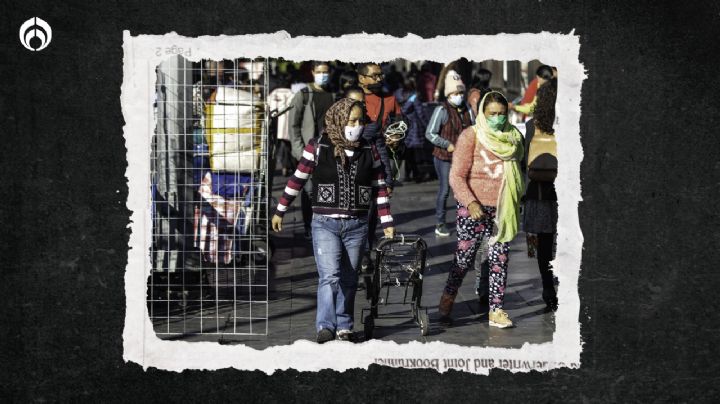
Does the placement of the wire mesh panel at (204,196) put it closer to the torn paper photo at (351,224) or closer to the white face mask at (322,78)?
the torn paper photo at (351,224)

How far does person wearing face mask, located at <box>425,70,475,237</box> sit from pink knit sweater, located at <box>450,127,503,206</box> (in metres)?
4.60

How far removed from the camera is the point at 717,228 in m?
7.49

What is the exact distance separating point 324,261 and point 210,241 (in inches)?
110

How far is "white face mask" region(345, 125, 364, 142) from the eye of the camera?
8.85 m

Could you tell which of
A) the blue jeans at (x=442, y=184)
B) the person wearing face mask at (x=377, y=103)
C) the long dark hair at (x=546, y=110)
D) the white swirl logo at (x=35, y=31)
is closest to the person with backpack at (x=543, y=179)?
the long dark hair at (x=546, y=110)

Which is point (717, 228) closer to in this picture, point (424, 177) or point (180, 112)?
point (180, 112)

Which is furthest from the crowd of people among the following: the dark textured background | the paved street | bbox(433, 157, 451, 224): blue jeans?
bbox(433, 157, 451, 224): blue jeans

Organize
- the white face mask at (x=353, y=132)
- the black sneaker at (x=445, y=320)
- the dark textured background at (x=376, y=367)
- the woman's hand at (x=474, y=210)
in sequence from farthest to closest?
the black sneaker at (x=445, y=320) → the woman's hand at (x=474, y=210) → the white face mask at (x=353, y=132) → the dark textured background at (x=376, y=367)

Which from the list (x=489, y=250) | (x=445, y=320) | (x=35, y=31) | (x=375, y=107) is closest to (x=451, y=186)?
(x=489, y=250)

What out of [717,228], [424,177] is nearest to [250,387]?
[717,228]

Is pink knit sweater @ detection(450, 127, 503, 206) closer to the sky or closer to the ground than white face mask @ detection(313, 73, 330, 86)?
closer to the ground

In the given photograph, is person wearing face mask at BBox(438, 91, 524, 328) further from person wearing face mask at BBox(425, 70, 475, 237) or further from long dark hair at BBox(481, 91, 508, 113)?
person wearing face mask at BBox(425, 70, 475, 237)

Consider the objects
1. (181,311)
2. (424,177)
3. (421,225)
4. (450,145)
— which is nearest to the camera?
(181,311)

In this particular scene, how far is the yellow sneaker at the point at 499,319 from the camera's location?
32.4ft
